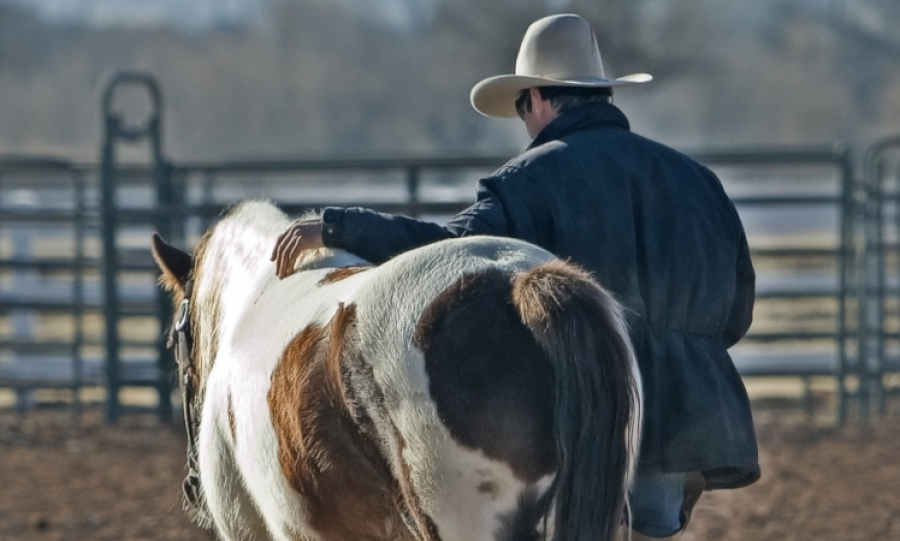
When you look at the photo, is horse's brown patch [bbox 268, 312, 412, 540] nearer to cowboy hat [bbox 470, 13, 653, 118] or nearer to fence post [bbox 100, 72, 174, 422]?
cowboy hat [bbox 470, 13, 653, 118]

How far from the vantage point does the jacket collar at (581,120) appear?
2.85 m

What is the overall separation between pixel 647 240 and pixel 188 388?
4.74 feet

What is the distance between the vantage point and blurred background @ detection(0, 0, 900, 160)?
3806cm

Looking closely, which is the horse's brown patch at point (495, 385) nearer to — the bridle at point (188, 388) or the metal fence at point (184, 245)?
the bridle at point (188, 388)

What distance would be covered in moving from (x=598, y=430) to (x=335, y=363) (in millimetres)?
507

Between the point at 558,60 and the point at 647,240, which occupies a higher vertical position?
the point at 558,60

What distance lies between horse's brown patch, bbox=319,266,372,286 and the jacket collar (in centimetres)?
48

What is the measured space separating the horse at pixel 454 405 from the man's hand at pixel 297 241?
224mm

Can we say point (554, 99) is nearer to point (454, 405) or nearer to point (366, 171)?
point (454, 405)

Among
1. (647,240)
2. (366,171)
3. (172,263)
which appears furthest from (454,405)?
(366,171)

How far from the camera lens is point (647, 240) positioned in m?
2.77

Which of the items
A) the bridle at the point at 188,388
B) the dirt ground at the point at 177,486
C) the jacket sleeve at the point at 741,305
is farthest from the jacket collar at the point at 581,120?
the dirt ground at the point at 177,486

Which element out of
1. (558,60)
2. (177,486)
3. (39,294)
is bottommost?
(177,486)

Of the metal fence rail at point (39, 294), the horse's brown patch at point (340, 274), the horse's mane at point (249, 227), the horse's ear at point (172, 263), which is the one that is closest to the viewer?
the horse's brown patch at point (340, 274)
